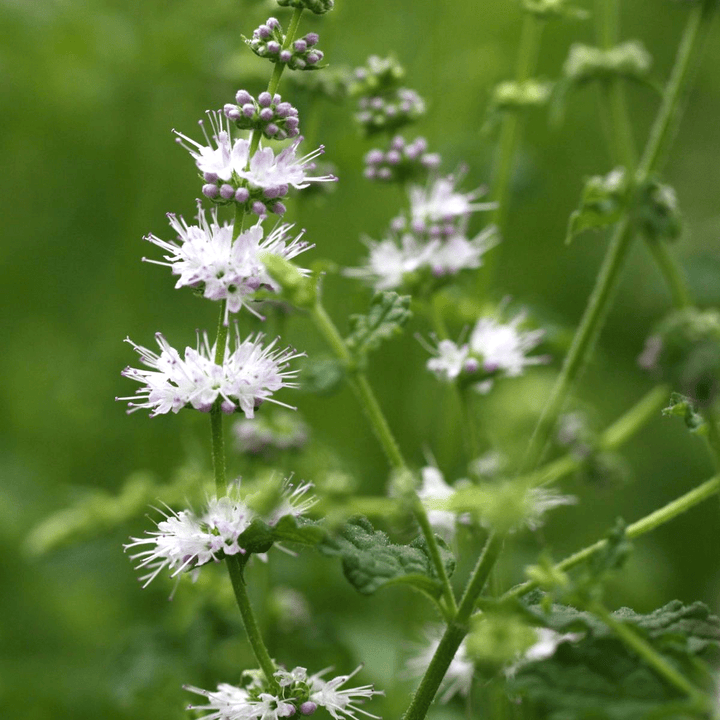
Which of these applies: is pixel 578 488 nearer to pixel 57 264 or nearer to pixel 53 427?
pixel 53 427

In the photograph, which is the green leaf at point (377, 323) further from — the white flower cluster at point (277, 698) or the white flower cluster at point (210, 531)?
the white flower cluster at point (277, 698)

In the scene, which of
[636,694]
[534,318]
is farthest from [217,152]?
[534,318]

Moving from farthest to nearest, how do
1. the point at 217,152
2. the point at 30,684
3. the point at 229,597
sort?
the point at 30,684
the point at 229,597
the point at 217,152

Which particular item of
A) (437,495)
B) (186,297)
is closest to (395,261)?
(437,495)

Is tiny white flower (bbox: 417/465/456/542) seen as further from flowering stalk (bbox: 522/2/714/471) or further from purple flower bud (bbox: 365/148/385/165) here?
purple flower bud (bbox: 365/148/385/165)

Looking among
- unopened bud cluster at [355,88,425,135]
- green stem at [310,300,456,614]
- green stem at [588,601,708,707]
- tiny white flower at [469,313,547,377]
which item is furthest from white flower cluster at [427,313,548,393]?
green stem at [588,601,708,707]

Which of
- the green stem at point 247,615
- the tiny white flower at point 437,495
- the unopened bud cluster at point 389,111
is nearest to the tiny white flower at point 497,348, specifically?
the tiny white flower at point 437,495
